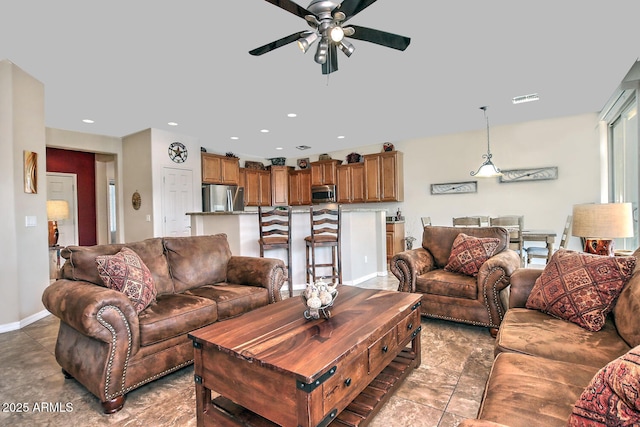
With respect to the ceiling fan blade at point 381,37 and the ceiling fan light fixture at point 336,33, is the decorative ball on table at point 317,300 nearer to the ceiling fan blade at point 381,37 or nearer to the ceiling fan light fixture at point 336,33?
the ceiling fan light fixture at point 336,33

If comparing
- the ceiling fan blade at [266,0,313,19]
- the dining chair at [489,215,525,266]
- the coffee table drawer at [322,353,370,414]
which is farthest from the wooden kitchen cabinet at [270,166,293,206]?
the coffee table drawer at [322,353,370,414]

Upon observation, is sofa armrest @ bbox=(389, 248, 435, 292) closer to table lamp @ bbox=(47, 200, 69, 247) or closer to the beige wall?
the beige wall

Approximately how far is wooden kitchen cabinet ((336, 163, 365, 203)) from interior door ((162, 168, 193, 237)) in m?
3.22

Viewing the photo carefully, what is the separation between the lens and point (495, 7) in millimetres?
2426

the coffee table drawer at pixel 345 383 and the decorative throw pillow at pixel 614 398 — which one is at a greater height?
the decorative throw pillow at pixel 614 398

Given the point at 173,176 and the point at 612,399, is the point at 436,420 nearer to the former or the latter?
the point at 612,399

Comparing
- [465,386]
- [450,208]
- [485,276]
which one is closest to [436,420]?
[465,386]

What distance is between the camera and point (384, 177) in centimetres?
675

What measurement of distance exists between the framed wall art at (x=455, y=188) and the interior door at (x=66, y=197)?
7.29 metres

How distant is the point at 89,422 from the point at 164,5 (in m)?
2.76

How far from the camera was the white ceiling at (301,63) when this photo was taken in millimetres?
2488

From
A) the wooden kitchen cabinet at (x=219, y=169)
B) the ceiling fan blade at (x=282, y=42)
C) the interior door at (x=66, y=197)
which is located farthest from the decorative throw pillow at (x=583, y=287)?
the interior door at (x=66, y=197)

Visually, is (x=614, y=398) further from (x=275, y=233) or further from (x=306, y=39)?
(x=275, y=233)

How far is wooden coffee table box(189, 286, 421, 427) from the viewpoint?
1250 millimetres
